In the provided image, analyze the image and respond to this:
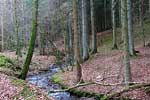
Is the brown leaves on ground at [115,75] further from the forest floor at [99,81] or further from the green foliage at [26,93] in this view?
the green foliage at [26,93]

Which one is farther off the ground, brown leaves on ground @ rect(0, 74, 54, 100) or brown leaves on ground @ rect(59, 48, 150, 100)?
brown leaves on ground @ rect(0, 74, 54, 100)

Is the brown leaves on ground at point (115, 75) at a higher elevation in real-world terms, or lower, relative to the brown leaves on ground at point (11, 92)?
lower

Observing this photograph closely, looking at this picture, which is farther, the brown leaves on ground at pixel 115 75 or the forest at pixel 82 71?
the brown leaves on ground at pixel 115 75

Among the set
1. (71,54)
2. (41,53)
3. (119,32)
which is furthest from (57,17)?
(71,54)

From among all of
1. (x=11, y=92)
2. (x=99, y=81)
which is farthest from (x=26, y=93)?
(x=99, y=81)

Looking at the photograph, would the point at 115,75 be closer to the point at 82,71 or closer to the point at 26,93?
the point at 26,93

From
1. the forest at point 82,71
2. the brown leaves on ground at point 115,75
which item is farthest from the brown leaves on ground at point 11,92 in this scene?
the brown leaves on ground at point 115,75

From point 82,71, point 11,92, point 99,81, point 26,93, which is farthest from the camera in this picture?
point 82,71

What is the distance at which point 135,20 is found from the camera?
161ft

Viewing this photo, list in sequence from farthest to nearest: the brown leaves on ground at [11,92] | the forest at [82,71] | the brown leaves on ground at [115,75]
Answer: the brown leaves on ground at [115,75] < the forest at [82,71] < the brown leaves on ground at [11,92]

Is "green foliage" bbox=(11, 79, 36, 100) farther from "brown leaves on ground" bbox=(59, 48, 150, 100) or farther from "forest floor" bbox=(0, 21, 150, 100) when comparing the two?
"brown leaves on ground" bbox=(59, 48, 150, 100)

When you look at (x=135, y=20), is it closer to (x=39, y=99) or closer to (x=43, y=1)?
(x=43, y=1)

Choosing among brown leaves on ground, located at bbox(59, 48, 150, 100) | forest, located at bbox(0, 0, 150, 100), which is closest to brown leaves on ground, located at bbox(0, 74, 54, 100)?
forest, located at bbox(0, 0, 150, 100)

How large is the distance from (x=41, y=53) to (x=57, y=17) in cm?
539
